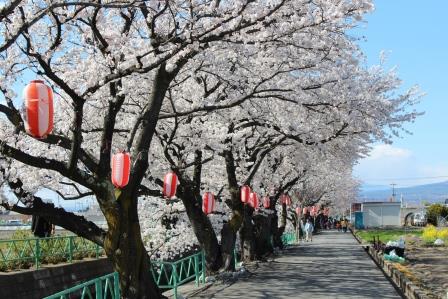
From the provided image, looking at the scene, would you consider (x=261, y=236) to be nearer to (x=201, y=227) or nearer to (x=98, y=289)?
(x=201, y=227)

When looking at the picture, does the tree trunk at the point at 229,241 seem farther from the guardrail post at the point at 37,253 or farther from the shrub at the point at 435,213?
the shrub at the point at 435,213

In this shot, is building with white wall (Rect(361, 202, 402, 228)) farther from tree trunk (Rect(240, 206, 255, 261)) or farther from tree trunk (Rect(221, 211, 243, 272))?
tree trunk (Rect(221, 211, 243, 272))

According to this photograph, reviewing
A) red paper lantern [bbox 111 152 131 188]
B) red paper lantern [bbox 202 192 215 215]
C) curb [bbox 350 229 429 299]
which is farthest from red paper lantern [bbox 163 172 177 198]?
curb [bbox 350 229 429 299]

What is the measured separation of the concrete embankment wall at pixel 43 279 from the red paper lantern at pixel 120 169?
7482 mm

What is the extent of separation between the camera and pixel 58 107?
1547cm

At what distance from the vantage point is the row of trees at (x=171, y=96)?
396 inches

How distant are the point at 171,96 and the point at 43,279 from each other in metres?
7.93

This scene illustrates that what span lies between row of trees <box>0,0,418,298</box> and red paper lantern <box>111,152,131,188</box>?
1.51 ft

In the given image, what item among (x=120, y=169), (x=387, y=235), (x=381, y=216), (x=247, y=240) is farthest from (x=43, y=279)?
(x=381, y=216)

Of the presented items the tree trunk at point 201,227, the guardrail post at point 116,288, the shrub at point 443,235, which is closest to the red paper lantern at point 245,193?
the tree trunk at point 201,227

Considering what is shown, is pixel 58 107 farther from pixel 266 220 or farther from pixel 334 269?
pixel 266 220

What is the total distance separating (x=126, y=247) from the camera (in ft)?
35.2

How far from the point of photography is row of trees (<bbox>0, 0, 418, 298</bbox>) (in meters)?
10.1

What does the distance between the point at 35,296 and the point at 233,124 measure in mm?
8394
